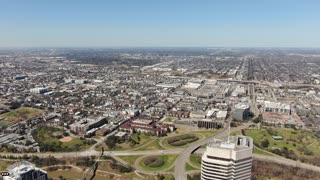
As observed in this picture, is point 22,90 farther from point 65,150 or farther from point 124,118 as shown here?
point 65,150

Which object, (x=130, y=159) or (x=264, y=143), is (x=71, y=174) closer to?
(x=130, y=159)

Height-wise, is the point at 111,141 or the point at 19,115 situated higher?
the point at 19,115

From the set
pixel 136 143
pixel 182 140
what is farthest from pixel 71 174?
pixel 182 140

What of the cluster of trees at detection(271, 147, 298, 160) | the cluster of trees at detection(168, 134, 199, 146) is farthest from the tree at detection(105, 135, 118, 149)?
the cluster of trees at detection(271, 147, 298, 160)

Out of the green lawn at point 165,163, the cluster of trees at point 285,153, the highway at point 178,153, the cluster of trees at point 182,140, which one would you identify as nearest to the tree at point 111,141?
the highway at point 178,153

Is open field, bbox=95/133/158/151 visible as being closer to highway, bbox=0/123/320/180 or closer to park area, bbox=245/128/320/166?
highway, bbox=0/123/320/180
